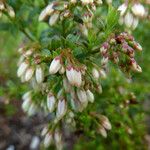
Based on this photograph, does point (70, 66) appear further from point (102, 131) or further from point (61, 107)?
point (102, 131)

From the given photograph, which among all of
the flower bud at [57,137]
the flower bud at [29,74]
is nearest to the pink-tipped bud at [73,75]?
the flower bud at [29,74]

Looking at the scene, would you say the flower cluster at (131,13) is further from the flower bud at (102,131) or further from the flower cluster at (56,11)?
the flower bud at (102,131)

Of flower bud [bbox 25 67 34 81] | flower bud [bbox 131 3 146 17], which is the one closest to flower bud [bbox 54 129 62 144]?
flower bud [bbox 25 67 34 81]

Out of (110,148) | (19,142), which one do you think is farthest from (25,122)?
(110,148)

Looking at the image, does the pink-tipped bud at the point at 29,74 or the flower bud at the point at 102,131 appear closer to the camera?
the pink-tipped bud at the point at 29,74

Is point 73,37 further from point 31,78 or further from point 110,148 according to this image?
point 110,148

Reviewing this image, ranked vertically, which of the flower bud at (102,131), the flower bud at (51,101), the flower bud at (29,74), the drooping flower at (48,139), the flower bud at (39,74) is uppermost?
the flower bud at (29,74)
